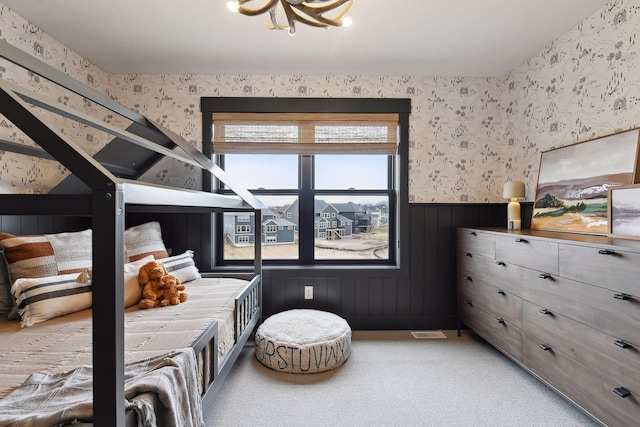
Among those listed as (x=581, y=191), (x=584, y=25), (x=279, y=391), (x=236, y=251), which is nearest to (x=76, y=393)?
(x=279, y=391)

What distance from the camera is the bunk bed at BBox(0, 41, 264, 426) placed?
0.78 metres

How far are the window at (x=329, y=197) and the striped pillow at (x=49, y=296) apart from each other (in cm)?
132

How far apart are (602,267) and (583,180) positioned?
920 millimetres

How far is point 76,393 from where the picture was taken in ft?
3.05

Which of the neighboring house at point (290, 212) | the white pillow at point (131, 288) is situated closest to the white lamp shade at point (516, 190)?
the neighboring house at point (290, 212)

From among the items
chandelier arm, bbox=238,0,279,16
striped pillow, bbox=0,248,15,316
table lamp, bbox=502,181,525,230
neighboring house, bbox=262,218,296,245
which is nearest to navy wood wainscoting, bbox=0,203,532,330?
neighboring house, bbox=262,218,296,245

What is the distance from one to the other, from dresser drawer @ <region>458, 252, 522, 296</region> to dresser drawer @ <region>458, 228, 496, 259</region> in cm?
4

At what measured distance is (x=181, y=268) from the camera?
2.36m

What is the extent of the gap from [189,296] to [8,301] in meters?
0.88

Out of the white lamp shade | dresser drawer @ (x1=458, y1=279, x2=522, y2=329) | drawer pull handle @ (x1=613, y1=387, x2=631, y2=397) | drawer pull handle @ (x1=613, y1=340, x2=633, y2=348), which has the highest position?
the white lamp shade

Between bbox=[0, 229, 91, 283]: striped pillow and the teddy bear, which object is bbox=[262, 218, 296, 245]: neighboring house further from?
bbox=[0, 229, 91, 283]: striped pillow

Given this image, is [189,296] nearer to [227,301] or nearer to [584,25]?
[227,301]

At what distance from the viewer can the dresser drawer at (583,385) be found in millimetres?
1360

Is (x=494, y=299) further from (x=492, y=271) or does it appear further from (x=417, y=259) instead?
(x=417, y=259)
